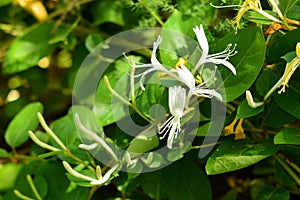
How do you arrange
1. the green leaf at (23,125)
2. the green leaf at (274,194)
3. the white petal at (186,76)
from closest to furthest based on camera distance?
the white petal at (186,76), the green leaf at (274,194), the green leaf at (23,125)

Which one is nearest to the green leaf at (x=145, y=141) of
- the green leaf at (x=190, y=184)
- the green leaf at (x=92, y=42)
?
the green leaf at (x=190, y=184)

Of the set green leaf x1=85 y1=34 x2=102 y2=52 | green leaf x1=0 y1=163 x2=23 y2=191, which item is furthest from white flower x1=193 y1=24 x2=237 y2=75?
green leaf x1=0 y1=163 x2=23 y2=191

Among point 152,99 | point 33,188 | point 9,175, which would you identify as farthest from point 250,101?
point 9,175

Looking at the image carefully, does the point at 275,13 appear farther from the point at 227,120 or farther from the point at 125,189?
the point at 125,189

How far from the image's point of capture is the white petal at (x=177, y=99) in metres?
0.52

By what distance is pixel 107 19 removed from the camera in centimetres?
81

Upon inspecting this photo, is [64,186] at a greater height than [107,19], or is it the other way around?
[107,19]

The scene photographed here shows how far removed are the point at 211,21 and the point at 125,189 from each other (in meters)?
0.25

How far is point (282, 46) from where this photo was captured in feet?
1.86

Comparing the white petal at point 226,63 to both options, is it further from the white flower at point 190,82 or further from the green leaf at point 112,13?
the green leaf at point 112,13

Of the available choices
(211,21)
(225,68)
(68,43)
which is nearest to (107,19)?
(68,43)

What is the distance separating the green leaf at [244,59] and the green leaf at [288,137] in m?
0.06

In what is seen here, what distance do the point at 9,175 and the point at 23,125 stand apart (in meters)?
0.08

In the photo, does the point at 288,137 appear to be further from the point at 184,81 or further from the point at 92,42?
the point at 92,42
